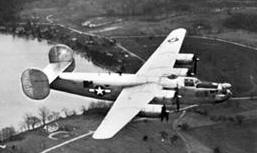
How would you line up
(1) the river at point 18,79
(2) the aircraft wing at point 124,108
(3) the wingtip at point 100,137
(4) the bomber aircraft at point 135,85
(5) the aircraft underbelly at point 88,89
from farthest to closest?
(1) the river at point 18,79
(5) the aircraft underbelly at point 88,89
(4) the bomber aircraft at point 135,85
(2) the aircraft wing at point 124,108
(3) the wingtip at point 100,137

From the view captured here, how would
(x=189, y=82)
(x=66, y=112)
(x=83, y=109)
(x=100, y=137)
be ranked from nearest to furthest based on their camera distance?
(x=100, y=137) → (x=189, y=82) → (x=66, y=112) → (x=83, y=109)

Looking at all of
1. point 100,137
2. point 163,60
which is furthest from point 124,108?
point 163,60

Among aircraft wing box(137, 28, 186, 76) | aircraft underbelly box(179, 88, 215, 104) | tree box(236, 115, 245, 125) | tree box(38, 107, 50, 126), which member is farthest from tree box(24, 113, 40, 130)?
tree box(236, 115, 245, 125)

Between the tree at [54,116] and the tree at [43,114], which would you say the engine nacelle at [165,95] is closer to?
the tree at [43,114]

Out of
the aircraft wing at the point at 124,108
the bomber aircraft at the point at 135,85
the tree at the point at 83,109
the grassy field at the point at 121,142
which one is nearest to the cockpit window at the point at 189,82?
the bomber aircraft at the point at 135,85

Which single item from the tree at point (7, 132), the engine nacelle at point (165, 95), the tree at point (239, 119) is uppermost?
the engine nacelle at point (165, 95)

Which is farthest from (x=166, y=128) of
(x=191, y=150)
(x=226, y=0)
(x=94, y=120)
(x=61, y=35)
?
(x=226, y=0)

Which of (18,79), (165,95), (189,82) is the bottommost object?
(165,95)

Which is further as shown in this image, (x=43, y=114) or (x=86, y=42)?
(x=86, y=42)

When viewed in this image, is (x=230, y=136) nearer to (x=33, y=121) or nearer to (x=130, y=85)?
(x=130, y=85)
